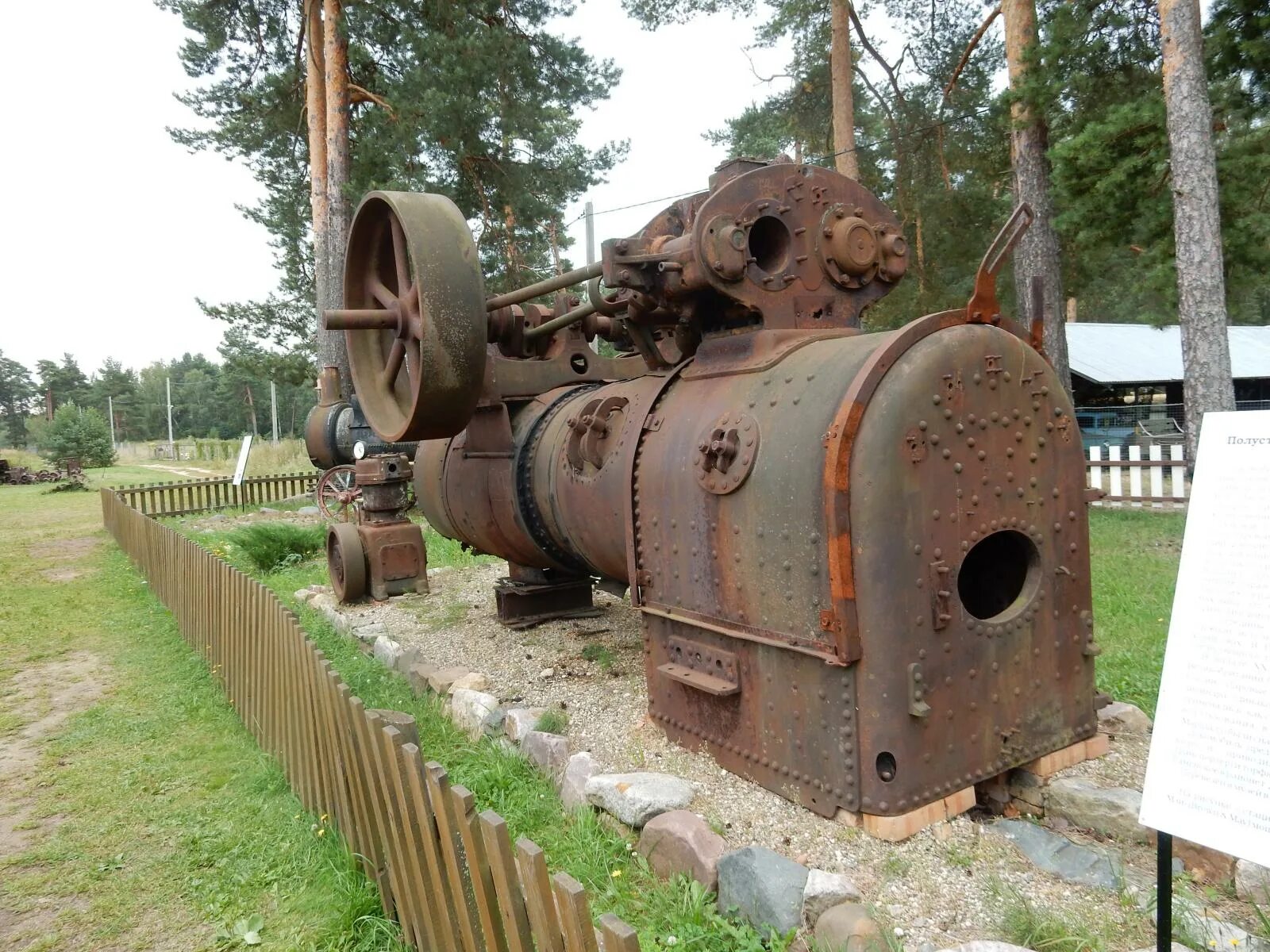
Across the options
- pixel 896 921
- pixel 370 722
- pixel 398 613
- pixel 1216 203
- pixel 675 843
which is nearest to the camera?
pixel 896 921

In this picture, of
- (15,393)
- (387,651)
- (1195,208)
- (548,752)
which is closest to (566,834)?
(548,752)

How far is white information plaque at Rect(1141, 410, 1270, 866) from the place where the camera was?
1599 millimetres

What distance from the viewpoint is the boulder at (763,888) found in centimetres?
254

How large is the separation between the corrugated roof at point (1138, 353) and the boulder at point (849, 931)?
2130 cm

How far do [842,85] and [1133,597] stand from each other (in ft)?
33.9

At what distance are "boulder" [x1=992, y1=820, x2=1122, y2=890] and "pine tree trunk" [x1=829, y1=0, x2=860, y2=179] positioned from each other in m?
12.4

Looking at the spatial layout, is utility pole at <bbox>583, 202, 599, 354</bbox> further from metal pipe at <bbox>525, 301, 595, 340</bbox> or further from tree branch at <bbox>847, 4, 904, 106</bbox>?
metal pipe at <bbox>525, 301, 595, 340</bbox>

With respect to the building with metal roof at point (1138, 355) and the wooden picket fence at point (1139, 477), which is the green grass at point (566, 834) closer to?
the wooden picket fence at point (1139, 477)

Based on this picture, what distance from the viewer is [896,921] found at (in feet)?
8.20

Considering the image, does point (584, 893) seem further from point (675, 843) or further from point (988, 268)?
point (988, 268)

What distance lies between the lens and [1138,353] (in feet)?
79.5

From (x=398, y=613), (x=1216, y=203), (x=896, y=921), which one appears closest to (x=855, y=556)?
(x=896, y=921)

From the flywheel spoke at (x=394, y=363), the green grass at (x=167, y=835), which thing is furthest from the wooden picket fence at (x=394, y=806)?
the flywheel spoke at (x=394, y=363)

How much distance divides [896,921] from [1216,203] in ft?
25.7
